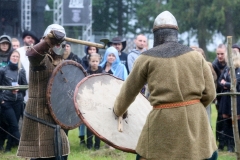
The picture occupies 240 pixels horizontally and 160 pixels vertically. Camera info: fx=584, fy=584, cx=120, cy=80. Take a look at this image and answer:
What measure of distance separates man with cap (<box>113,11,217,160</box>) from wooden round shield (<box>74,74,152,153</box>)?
32 cm

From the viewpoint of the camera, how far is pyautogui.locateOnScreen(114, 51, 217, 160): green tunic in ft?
12.7

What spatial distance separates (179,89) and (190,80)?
0.10 metres

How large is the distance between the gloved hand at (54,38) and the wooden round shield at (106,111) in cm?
37

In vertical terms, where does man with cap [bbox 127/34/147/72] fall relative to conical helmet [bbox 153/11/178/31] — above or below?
below

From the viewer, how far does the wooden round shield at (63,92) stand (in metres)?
4.83

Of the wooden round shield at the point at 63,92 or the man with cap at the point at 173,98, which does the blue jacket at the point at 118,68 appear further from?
the man with cap at the point at 173,98

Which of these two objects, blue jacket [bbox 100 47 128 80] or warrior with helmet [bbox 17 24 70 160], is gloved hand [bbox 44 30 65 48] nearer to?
warrior with helmet [bbox 17 24 70 160]

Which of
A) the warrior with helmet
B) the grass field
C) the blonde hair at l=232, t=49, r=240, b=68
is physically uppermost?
the blonde hair at l=232, t=49, r=240, b=68

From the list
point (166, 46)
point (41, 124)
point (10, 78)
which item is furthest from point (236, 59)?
point (166, 46)

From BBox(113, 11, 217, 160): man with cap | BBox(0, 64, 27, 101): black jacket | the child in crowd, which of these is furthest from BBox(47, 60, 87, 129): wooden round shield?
BBox(0, 64, 27, 101): black jacket

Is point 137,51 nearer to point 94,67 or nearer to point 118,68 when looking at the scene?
point 118,68

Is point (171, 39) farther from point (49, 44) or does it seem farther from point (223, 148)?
point (223, 148)

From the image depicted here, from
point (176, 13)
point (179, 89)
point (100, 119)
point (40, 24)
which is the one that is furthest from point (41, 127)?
point (176, 13)

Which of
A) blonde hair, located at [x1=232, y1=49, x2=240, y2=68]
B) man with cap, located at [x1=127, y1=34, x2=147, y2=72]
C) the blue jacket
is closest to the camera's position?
blonde hair, located at [x1=232, y1=49, x2=240, y2=68]
